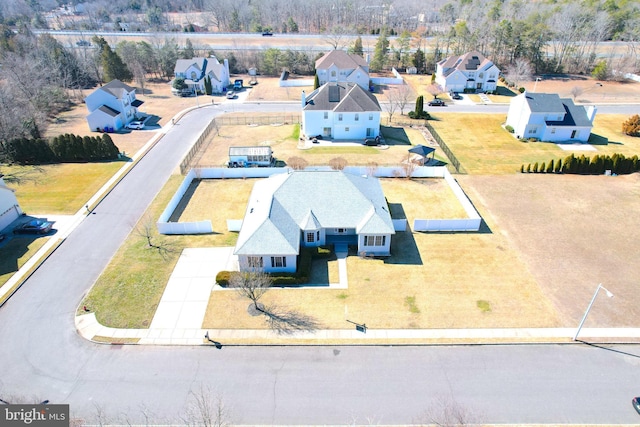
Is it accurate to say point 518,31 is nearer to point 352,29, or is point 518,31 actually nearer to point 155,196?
point 352,29

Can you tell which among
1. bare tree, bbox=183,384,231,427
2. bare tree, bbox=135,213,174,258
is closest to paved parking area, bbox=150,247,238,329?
bare tree, bbox=135,213,174,258

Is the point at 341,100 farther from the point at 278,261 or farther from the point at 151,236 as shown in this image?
the point at 151,236

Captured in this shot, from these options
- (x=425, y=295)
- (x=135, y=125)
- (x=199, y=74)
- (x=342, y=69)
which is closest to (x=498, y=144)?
(x=425, y=295)

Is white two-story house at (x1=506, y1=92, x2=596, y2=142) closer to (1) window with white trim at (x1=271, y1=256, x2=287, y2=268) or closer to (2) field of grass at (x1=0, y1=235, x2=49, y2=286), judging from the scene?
(1) window with white trim at (x1=271, y1=256, x2=287, y2=268)

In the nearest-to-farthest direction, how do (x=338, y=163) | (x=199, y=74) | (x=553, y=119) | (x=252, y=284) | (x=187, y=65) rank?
(x=252, y=284), (x=338, y=163), (x=553, y=119), (x=199, y=74), (x=187, y=65)

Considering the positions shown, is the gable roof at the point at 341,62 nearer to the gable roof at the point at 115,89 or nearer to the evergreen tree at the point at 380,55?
the evergreen tree at the point at 380,55

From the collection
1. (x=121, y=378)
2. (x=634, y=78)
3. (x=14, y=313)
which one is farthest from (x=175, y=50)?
(x=634, y=78)
